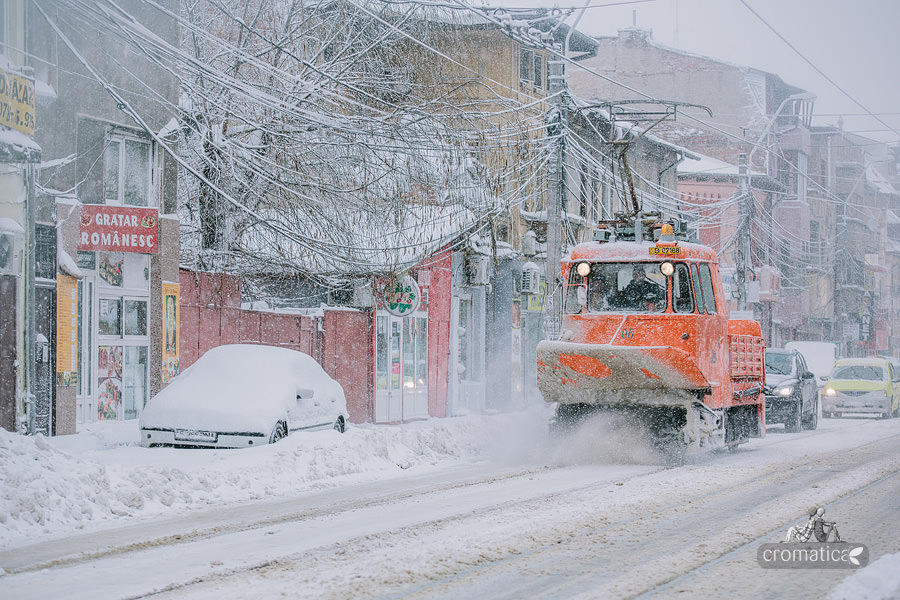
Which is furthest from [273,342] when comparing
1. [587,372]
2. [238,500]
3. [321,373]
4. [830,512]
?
[830,512]

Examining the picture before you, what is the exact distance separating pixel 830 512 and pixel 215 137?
1246 centimetres

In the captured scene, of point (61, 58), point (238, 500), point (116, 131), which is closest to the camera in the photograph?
point (238, 500)

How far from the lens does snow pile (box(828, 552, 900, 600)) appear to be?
7.34 metres

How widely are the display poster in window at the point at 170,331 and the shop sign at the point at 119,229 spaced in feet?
5.47

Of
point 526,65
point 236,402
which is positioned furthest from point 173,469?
point 526,65

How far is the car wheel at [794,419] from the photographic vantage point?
25.6m

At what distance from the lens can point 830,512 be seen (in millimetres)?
11422

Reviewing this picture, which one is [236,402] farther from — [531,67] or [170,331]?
[531,67]

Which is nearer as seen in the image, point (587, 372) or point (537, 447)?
point (587, 372)

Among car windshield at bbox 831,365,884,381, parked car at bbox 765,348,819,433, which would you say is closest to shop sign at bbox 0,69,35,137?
parked car at bbox 765,348,819,433

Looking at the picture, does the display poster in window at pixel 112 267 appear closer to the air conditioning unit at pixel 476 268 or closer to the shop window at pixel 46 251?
the shop window at pixel 46 251

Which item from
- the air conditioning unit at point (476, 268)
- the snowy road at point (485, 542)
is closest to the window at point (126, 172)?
the snowy road at point (485, 542)

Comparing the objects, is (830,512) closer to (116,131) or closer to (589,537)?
(589,537)

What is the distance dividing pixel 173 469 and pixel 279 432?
3.42 meters
